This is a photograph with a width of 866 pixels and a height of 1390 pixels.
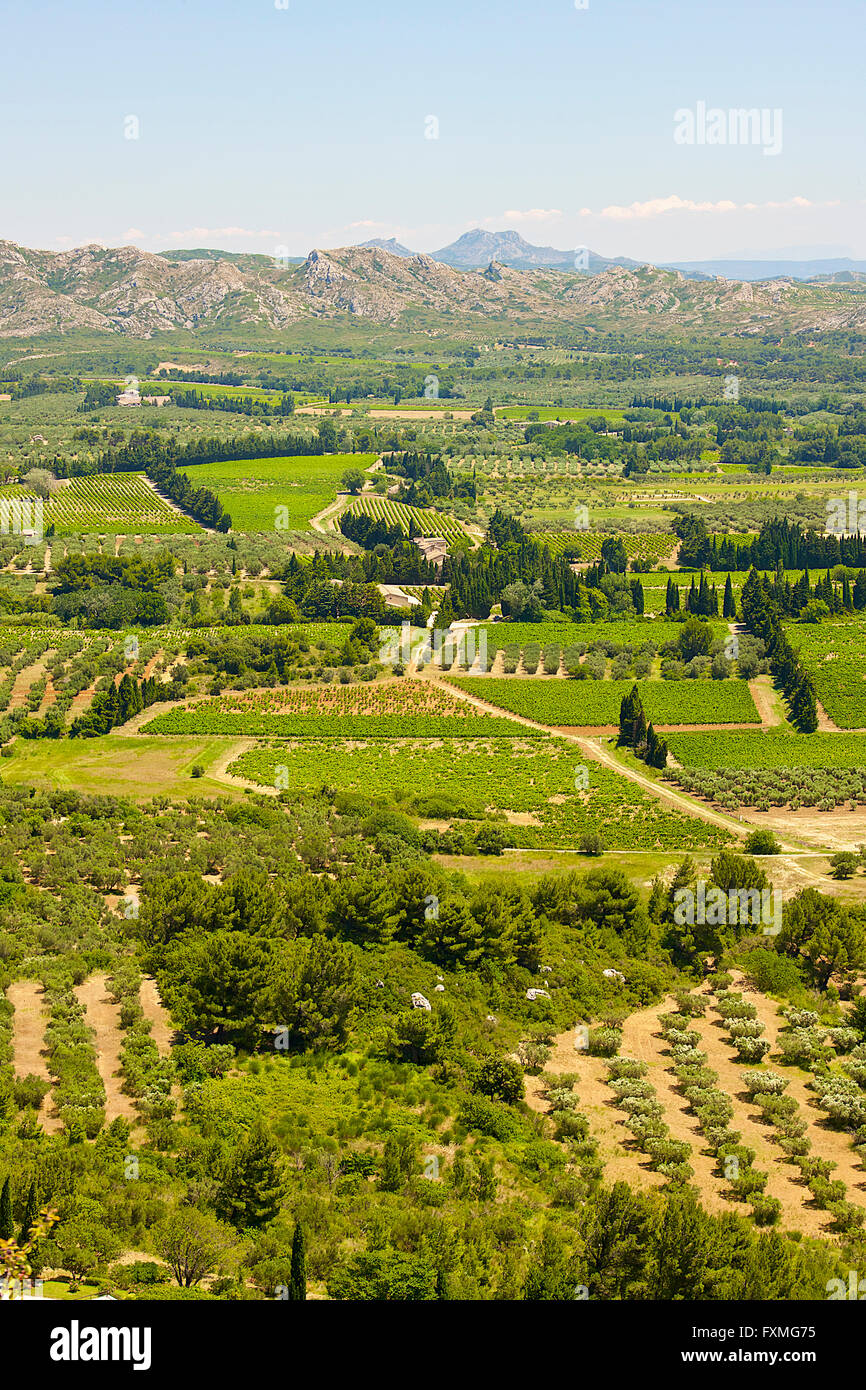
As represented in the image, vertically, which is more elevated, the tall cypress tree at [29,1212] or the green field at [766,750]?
the tall cypress tree at [29,1212]

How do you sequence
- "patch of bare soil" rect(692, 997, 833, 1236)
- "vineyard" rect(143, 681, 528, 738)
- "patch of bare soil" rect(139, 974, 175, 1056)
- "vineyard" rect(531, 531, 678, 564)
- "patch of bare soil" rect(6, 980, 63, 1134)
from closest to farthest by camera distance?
1. "patch of bare soil" rect(692, 997, 833, 1236)
2. "patch of bare soil" rect(6, 980, 63, 1134)
3. "patch of bare soil" rect(139, 974, 175, 1056)
4. "vineyard" rect(143, 681, 528, 738)
5. "vineyard" rect(531, 531, 678, 564)

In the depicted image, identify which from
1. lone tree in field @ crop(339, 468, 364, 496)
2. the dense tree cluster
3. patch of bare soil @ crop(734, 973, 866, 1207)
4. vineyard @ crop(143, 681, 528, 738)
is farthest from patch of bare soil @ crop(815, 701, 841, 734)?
lone tree in field @ crop(339, 468, 364, 496)

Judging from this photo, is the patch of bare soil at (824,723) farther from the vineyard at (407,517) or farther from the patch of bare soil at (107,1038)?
the vineyard at (407,517)

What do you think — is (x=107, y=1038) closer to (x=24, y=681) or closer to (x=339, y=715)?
(x=339, y=715)

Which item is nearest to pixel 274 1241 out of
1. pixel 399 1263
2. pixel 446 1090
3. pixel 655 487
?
pixel 399 1263

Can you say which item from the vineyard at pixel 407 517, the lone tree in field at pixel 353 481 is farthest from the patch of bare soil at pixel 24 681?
the lone tree in field at pixel 353 481

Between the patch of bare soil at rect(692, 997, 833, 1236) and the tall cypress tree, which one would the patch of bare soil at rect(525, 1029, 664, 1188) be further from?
the tall cypress tree

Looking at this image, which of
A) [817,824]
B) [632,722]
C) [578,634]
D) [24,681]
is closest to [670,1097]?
[817,824]
